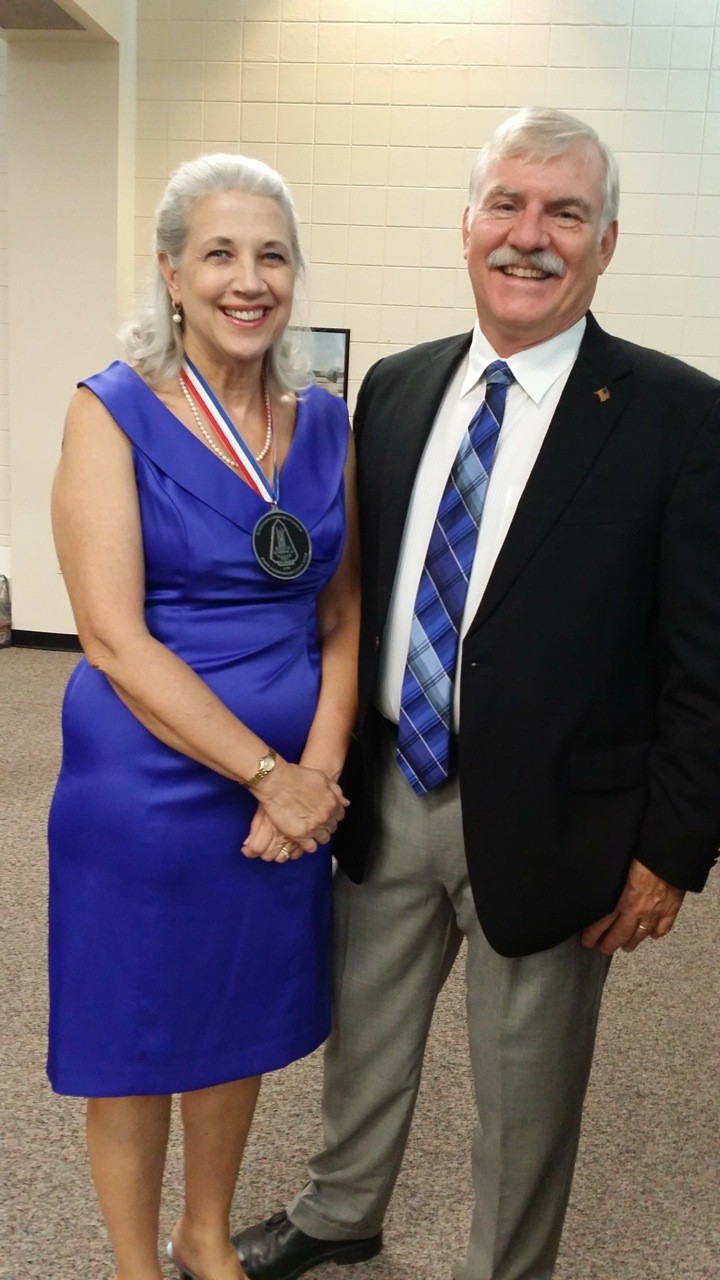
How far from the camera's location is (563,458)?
163 cm

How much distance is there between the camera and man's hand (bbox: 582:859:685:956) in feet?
5.54

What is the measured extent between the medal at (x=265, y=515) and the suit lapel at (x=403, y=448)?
0.13m

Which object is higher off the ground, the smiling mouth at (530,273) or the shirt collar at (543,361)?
the smiling mouth at (530,273)

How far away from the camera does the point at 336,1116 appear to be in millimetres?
2016

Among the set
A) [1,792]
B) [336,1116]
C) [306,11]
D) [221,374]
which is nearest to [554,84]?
[306,11]

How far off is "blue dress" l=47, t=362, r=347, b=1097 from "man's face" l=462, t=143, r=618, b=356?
392 mm

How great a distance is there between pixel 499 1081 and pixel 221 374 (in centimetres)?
116

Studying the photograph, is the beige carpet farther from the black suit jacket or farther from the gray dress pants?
the black suit jacket

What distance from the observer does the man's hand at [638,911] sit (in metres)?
1.69

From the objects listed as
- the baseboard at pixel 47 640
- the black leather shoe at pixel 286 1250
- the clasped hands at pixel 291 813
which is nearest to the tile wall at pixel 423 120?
the baseboard at pixel 47 640

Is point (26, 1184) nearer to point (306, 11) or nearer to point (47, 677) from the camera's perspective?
point (47, 677)

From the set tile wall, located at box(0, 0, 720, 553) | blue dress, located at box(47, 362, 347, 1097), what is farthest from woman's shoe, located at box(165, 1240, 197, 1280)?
tile wall, located at box(0, 0, 720, 553)

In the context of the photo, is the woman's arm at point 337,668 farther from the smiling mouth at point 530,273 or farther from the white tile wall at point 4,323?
the white tile wall at point 4,323

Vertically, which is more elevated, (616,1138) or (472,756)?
(472,756)
